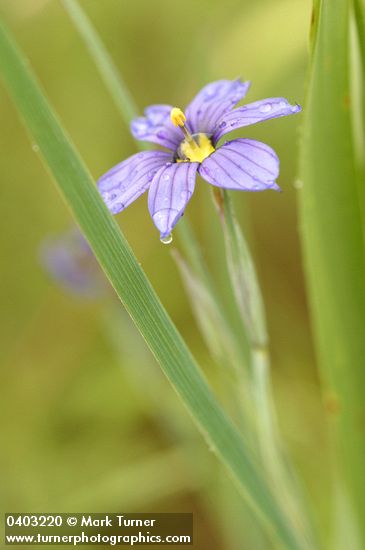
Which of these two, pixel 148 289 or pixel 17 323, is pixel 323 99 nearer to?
pixel 148 289

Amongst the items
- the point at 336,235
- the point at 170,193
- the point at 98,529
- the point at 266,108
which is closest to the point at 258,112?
the point at 266,108

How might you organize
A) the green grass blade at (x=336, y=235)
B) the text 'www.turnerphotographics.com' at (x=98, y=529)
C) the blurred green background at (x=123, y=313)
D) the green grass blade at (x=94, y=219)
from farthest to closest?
the blurred green background at (x=123, y=313)
the text 'www.turnerphotographics.com' at (x=98, y=529)
the green grass blade at (x=336, y=235)
the green grass blade at (x=94, y=219)

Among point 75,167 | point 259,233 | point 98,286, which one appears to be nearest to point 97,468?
point 98,286

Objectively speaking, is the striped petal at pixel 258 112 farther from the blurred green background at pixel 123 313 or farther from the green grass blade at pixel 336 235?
the blurred green background at pixel 123 313

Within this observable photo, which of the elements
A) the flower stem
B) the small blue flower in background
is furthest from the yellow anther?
the small blue flower in background

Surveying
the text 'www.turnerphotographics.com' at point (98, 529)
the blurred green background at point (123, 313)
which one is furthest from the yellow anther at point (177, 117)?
the text 'www.turnerphotographics.com' at point (98, 529)

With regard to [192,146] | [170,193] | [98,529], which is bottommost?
[98,529]

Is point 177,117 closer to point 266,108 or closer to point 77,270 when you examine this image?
point 266,108
